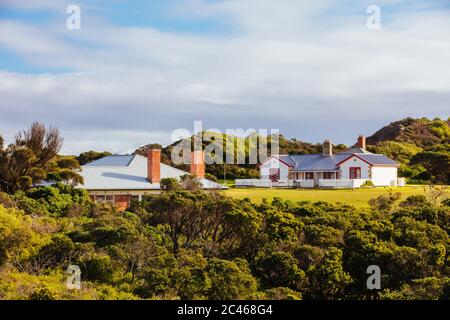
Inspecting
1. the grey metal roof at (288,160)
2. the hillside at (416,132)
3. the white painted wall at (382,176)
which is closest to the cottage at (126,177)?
the grey metal roof at (288,160)

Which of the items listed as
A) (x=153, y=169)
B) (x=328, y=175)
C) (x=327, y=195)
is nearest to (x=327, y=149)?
(x=328, y=175)

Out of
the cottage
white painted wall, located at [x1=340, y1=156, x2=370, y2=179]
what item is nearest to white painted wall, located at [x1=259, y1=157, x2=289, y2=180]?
white painted wall, located at [x1=340, y1=156, x2=370, y2=179]

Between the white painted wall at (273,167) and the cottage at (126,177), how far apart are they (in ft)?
40.2

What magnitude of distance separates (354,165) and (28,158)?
23.8 metres

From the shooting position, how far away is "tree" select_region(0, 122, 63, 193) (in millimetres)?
33031

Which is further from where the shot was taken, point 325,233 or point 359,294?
point 325,233

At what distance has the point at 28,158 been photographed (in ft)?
110

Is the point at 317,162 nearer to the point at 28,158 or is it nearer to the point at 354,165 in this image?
the point at 354,165

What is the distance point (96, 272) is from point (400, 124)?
77163mm

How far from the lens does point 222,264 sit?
17.1m

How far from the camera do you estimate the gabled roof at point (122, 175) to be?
34.4 metres

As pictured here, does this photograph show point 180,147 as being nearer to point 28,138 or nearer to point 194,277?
point 28,138

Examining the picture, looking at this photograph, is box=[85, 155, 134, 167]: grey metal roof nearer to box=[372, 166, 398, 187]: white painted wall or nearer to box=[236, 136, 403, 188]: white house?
box=[236, 136, 403, 188]: white house
